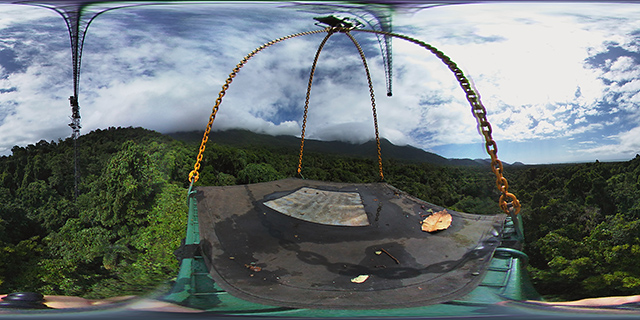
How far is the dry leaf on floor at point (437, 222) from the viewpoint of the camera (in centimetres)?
128

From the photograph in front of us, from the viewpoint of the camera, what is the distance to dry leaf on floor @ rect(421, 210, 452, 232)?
128 cm

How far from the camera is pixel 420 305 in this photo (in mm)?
629

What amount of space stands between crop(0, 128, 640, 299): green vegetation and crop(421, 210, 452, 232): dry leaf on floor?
0.31 m

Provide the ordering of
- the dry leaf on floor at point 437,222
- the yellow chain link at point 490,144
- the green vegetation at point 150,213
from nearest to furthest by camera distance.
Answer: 1. the yellow chain link at point 490,144
2. the green vegetation at point 150,213
3. the dry leaf on floor at point 437,222

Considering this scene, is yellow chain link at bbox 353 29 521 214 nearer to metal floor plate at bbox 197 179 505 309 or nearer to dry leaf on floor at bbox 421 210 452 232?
metal floor plate at bbox 197 179 505 309

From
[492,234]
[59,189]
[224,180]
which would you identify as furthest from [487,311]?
[224,180]

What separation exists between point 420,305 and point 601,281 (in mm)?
522

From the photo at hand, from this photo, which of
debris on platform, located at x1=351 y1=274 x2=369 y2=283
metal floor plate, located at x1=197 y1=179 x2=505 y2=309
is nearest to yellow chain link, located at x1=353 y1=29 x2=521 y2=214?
metal floor plate, located at x1=197 y1=179 x2=505 y2=309

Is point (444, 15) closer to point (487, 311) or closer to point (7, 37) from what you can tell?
point (487, 311)

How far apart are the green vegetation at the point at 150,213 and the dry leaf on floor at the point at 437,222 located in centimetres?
31

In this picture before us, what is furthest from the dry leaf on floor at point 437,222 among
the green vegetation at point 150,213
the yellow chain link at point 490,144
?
the yellow chain link at point 490,144

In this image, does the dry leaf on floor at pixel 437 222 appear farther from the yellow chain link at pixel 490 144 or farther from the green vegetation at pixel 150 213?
the yellow chain link at pixel 490 144

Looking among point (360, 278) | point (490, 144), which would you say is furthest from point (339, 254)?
point (490, 144)

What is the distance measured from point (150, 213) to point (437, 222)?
185 cm
